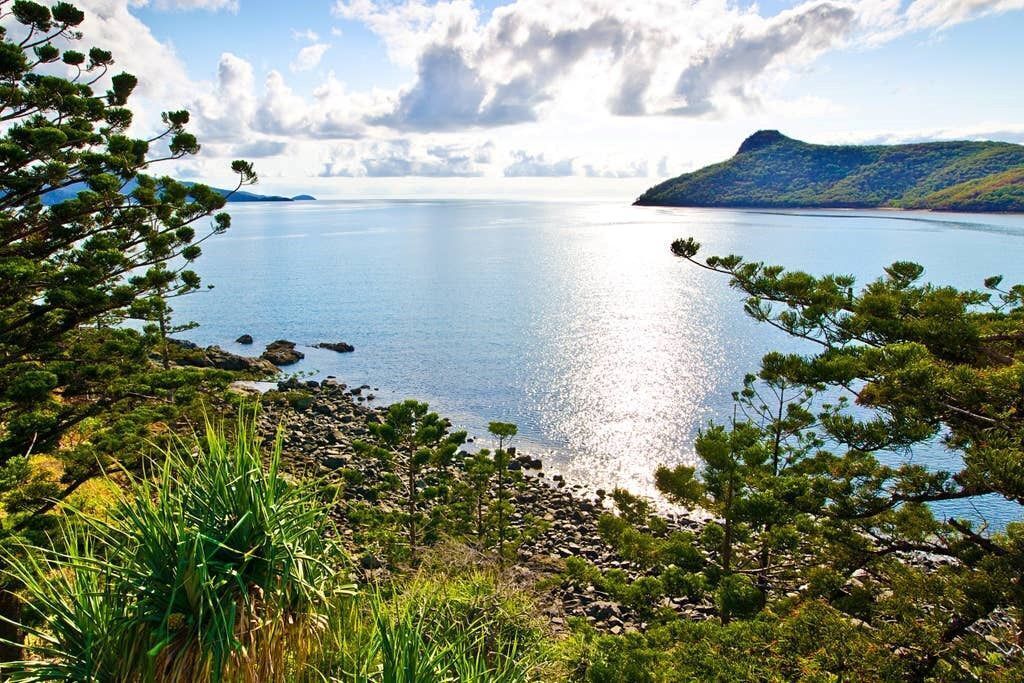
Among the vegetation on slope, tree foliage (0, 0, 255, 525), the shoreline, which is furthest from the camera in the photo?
the shoreline

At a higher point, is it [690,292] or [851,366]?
[851,366]

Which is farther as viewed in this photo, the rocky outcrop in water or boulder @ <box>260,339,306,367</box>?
boulder @ <box>260,339,306,367</box>

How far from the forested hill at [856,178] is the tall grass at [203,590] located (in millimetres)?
124000

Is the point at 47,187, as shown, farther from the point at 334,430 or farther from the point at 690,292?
the point at 690,292

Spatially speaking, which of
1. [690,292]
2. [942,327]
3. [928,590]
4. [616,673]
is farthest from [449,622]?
[690,292]

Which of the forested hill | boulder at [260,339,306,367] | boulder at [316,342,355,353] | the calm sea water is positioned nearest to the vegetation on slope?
the calm sea water

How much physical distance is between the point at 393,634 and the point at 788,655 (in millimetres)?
4879

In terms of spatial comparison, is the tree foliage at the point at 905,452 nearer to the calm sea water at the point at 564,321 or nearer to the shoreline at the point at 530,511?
the shoreline at the point at 530,511

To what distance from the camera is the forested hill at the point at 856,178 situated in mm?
113375

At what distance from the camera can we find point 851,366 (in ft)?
24.4

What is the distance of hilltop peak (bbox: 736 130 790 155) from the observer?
179m

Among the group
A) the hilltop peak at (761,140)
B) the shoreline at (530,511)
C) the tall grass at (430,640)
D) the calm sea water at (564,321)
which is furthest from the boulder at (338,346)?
the hilltop peak at (761,140)

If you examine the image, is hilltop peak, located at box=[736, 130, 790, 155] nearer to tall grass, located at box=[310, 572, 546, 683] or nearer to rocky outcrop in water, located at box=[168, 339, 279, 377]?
rocky outcrop in water, located at box=[168, 339, 279, 377]

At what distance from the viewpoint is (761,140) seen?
181 m
